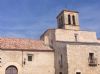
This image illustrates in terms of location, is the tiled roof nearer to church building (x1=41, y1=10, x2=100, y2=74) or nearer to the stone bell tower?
church building (x1=41, y1=10, x2=100, y2=74)

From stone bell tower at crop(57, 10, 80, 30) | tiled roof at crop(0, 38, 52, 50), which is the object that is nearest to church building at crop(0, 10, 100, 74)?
tiled roof at crop(0, 38, 52, 50)

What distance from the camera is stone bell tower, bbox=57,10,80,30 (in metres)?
35.0

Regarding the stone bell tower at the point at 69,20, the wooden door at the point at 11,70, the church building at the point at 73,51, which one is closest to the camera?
the church building at the point at 73,51

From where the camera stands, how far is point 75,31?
34.2m

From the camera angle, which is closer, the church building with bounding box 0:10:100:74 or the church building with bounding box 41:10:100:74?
the church building with bounding box 41:10:100:74

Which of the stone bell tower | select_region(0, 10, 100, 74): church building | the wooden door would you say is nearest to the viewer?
select_region(0, 10, 100, 74): church building

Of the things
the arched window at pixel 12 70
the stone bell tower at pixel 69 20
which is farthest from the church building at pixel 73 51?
the arched window at pixel 12 70

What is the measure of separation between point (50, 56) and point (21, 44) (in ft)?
13.3

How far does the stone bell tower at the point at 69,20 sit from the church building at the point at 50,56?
7.90 ft

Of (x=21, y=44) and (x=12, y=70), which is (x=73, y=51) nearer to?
(x=21, y=44)

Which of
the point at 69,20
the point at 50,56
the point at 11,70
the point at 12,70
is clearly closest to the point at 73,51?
the point at 50,56

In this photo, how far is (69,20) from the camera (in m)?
35.7

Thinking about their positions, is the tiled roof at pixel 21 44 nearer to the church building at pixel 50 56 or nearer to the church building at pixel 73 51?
the church building at pixel 50 56

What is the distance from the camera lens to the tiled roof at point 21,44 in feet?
98.1
